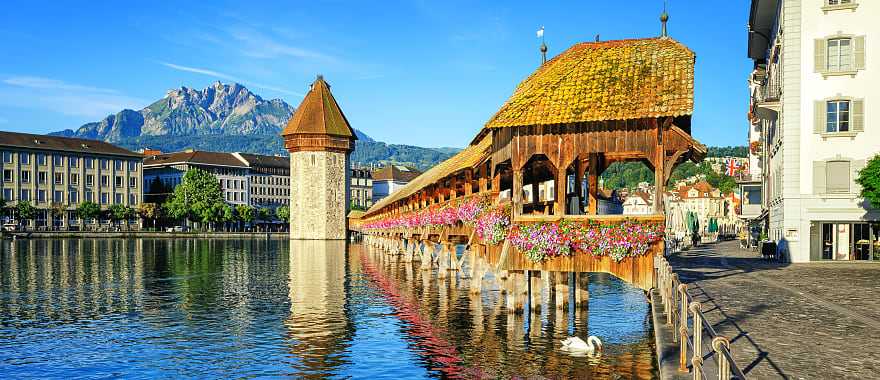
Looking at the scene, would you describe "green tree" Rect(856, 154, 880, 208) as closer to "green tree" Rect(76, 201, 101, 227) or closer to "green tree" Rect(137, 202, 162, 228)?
"green tree" Rect(76, 201, 101, 227)

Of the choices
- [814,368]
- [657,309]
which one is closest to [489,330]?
[657,309]

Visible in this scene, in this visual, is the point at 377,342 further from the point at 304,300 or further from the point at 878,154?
the point at 878,154

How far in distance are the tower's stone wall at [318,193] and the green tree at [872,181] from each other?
311 feet

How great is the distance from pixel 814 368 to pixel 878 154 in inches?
1094

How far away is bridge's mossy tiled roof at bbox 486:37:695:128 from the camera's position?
19953mm

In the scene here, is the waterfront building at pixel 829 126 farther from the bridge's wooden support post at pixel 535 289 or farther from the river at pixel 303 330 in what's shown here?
the bridge's wooden support post at pixel 535 289

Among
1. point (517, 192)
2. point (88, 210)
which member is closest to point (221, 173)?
point (88, 210)

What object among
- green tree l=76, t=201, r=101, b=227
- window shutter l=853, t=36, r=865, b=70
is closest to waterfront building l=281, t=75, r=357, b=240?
green tree l=76, t=201, r=101, b=227

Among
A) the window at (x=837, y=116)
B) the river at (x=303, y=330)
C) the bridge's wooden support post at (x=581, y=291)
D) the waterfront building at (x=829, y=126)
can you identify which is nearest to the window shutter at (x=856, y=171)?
the waterfront building at (x=829, y=126)

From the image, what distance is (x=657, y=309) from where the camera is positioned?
17.3 metres

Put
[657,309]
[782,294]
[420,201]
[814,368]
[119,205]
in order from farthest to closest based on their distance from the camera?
1. [119,205]
2. [420,201]
3. [782,294]
4. [657,309]
5. [814,368]

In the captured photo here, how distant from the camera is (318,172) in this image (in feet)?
407

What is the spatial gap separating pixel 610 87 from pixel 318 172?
105 meters

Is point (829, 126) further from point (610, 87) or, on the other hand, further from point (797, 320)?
point (797, 320)
